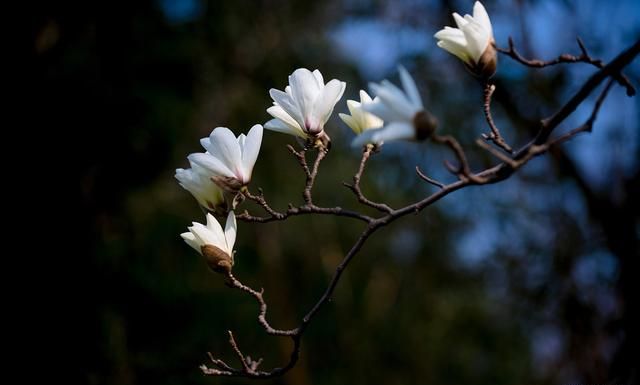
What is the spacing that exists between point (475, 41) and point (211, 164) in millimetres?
293

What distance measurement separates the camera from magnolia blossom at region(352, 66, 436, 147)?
0.46 metres

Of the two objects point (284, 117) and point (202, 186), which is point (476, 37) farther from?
point (202, 186)

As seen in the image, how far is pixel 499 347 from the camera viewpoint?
2951 millimetres

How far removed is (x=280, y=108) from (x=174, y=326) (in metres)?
1.32

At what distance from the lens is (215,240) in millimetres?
602

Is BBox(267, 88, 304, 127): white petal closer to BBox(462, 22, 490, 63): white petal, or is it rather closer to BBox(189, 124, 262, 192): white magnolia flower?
BBox(189, 124, 262, 192): white magnolia flower

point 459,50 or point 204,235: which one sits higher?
point 459,50

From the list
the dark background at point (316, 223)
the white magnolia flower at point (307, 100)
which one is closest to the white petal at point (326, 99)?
the white magnolia flower at point (307, 100)

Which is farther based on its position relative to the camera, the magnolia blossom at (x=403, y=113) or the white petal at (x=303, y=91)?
the white petal at (x=303, y=91)

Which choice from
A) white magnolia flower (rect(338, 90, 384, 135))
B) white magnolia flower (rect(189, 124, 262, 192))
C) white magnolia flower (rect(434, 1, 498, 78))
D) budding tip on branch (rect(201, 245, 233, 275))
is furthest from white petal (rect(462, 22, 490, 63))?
budding tip on branch (rect(201, 245, 233, 275))

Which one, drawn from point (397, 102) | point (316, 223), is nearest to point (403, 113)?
point (397, 102)

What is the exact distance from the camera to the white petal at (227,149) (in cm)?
59

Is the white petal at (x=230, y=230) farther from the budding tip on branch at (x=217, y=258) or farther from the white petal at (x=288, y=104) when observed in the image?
the white petal at (x=288, y=104)

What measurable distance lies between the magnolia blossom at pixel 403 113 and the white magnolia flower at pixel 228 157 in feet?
0.52
